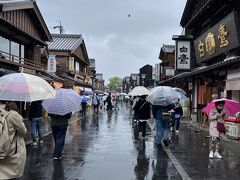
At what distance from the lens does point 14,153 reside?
5359 millimetres

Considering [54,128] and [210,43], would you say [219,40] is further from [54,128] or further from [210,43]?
[54,128]

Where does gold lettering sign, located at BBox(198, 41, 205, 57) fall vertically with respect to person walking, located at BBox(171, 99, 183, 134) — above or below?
above

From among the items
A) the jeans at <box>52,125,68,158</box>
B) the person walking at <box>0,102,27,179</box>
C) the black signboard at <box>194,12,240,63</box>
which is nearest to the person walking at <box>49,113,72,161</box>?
the jeans at <box>52,125,68,158</box>

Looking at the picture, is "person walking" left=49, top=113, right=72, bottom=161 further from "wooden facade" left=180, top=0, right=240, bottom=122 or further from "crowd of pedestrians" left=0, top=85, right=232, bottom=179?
"wooden facade" left=180, top=0, right=240, bottom=122

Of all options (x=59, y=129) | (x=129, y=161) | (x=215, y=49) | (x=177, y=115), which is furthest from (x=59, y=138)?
(x=215, y=49)

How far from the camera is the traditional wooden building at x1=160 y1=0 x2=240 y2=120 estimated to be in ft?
52.5

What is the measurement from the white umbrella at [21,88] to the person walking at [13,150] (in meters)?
1.35

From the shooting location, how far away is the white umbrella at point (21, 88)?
6.94 m

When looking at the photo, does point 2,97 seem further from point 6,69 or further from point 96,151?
point 6,69

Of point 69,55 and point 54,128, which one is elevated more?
point 69,55

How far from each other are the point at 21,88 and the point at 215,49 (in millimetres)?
13522

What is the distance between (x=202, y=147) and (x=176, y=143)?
1097mm

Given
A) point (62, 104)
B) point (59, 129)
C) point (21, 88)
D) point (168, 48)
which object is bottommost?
point (59, 129)

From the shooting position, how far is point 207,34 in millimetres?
19938
